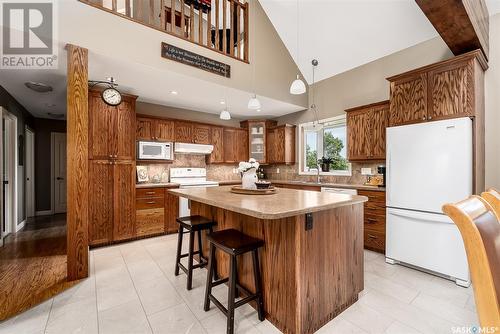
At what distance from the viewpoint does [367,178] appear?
4.01 meters

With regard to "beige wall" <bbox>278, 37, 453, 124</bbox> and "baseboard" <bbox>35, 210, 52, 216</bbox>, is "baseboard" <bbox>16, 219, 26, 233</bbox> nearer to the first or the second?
"baseboard" <bbox>35, 210, 52, 216</bbox>

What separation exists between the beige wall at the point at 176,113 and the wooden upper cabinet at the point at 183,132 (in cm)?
34

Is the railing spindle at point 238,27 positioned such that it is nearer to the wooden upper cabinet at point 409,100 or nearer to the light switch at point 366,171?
the wooden upper cabinet at point 409,100

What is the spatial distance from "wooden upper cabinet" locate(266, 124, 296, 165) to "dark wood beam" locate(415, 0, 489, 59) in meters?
3.14

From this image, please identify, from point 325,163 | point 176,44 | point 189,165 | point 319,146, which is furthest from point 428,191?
point 189,165

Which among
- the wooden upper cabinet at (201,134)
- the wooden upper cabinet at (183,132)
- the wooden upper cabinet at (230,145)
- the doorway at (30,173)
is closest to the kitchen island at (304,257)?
the wooden upper cabinet at (183,132)

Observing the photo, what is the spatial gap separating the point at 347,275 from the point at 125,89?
415 centimetres

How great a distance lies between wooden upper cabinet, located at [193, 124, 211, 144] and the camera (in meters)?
5.00

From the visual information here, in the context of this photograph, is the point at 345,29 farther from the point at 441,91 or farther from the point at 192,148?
the point at 192,148

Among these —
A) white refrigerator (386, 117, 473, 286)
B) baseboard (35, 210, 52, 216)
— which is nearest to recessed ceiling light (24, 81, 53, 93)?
baseboard (35, 210, 52, 216)

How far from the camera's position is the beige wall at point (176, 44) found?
2.58 metres

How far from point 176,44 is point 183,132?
1922mm

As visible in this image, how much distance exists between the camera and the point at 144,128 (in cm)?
432

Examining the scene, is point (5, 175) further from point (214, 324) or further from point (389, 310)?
point (389, 310)
